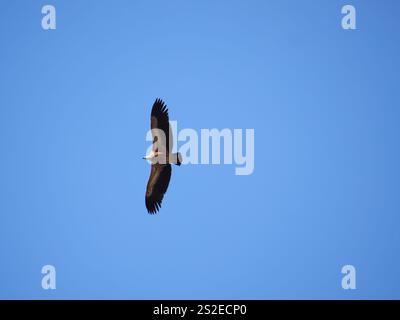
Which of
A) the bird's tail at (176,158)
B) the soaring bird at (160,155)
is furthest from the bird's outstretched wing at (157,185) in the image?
the bird's tail at (176,158)

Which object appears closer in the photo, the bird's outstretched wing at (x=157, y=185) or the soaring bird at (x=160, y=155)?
the soaring bird at (x=160, y=155)

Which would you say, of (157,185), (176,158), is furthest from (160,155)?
(157,185)

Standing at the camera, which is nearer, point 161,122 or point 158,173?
point 161,122

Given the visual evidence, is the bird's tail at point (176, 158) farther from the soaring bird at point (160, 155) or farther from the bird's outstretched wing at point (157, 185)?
the bird's outstretched wing at point (157, 185)

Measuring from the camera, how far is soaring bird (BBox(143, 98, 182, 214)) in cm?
1680

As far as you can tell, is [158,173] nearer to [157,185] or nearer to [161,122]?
[157,185]

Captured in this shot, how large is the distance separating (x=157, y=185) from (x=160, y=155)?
46.0 inches

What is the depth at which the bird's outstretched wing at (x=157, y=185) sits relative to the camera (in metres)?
17.6

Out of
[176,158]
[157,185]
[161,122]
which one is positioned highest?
[161,122]

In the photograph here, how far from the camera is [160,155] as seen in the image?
17.1 meters

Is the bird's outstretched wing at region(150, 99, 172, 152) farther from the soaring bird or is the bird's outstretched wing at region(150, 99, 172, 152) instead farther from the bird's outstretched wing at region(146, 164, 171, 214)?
the bird's outstretched wing at region(146, 164, 171, 214)
